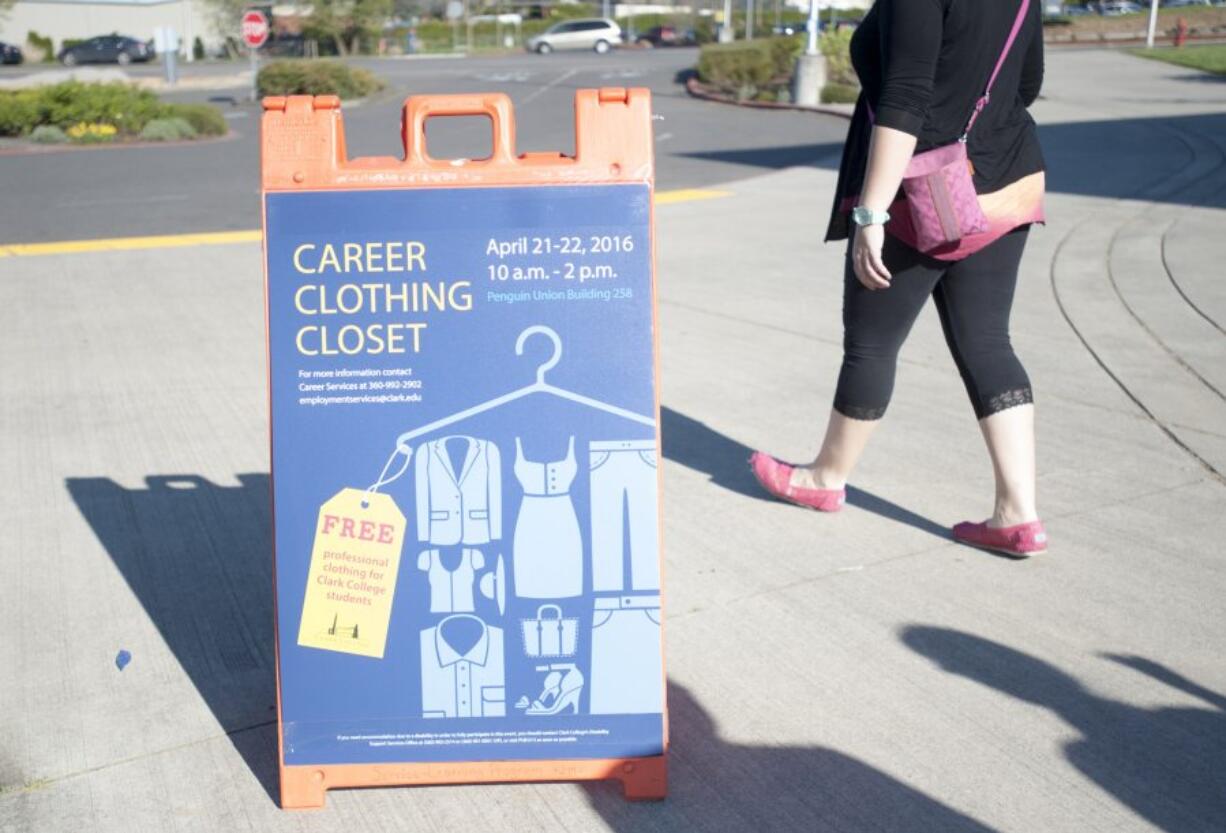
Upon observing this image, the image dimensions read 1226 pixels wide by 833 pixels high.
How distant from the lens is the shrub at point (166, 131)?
2267 centimetres

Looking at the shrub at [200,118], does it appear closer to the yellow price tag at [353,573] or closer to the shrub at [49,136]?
the shrub at [49,136]

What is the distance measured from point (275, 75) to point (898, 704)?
31.6m

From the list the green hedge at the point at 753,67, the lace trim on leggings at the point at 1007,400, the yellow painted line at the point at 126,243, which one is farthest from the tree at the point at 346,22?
the lace trim on leggings at the point at 1007,400

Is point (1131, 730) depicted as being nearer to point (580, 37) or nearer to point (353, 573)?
point (353, 573)

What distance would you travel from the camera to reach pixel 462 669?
304 cm

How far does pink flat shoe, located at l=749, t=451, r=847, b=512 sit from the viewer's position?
477 cm

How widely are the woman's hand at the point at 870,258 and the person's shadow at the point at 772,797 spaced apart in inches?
55.5

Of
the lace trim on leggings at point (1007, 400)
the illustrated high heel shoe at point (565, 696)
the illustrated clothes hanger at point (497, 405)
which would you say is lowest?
the illustrated high heel shoe at point (565, 696)

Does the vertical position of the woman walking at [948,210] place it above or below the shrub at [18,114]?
above

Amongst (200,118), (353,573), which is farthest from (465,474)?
(200,118)

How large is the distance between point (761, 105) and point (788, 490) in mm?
25079

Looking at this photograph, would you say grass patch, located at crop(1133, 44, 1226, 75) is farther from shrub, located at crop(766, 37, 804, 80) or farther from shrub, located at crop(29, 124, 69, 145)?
shrub, located at crop(29, 124, 69, 145)

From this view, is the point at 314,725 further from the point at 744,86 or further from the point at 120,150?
the point at 744,86

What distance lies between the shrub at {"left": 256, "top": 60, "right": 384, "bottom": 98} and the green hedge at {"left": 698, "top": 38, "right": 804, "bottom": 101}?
27.4 feet
